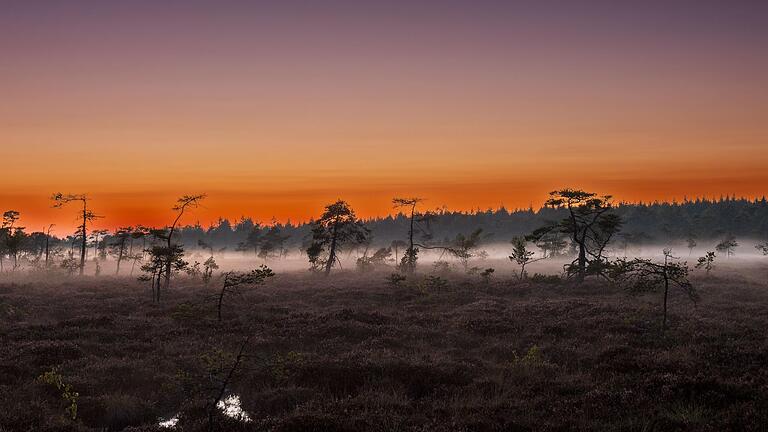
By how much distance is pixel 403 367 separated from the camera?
1365 cm

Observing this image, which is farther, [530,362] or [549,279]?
[549,279]

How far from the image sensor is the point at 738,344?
1545 cm

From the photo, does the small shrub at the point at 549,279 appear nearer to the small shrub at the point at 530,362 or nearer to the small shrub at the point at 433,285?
the small shrub at the point at 433,285

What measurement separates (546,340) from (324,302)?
15.7 meters

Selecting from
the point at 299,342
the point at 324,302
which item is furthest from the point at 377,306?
the point at 299,342

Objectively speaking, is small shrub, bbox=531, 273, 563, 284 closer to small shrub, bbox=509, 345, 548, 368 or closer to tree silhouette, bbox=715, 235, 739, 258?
small shrub, bbox=509, 345, 548, 368

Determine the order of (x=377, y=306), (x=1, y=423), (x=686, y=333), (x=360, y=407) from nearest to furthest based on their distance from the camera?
(x=1, y=423), (x=360, y=407), (x=686, y=333), (x=377, y=306)

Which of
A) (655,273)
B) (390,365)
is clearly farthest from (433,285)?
(390,365)

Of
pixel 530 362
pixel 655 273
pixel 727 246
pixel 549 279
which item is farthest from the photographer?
pixel 727 246

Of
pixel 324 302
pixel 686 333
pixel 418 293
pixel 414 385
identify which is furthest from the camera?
pixel 418 293

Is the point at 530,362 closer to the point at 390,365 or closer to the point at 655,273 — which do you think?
the point at 390,365

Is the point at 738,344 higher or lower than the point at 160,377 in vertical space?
higher

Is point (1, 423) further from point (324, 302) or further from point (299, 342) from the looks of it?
point (324, 302)

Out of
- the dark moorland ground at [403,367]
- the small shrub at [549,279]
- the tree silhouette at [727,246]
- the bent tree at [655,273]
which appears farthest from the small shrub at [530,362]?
the tree silhouette at [727,246]
